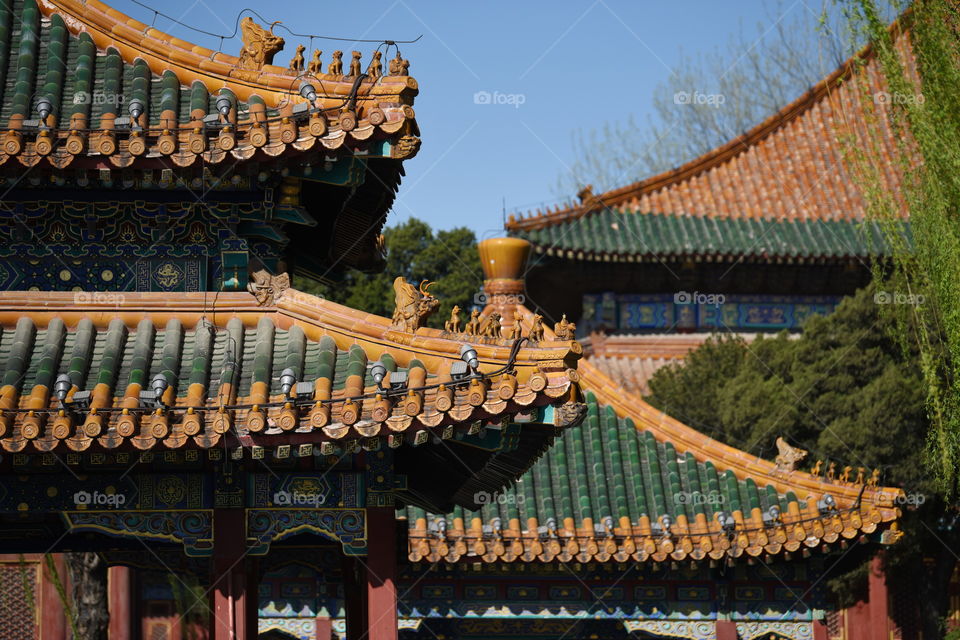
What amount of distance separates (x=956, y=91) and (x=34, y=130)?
889 cm

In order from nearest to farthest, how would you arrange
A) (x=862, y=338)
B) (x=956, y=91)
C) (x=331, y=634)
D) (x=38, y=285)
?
(x=38, y=285), (x=956, y=91), (x=331, y=634), (x=862, y=338)

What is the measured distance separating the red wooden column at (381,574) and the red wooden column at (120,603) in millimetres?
13177

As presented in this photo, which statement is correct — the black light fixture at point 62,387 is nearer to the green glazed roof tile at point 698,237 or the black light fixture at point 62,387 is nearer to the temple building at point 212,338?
the temple building at point 212,338

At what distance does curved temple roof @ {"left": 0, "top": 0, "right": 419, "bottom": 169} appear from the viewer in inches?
389

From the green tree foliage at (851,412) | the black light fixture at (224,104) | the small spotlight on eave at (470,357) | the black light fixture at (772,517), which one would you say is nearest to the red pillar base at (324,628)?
the black light fixture at (772,517)

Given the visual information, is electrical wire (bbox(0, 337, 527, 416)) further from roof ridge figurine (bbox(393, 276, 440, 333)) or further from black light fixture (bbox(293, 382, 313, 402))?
roof ridge figurine (bbox(393, 276, 440, 333))

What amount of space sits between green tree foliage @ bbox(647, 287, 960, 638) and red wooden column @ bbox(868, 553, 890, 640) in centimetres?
105

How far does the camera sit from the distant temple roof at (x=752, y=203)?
26016 mm

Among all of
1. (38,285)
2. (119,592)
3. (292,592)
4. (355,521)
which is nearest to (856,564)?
(292,592)

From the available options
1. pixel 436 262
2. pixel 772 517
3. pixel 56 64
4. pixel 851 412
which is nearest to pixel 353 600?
pixel 772 517

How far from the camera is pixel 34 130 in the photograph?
394 inches

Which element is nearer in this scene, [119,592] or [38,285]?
[38,285]

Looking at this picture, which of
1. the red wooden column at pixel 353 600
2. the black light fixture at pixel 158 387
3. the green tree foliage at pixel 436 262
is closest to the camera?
the black light fixture at pixel 158 387

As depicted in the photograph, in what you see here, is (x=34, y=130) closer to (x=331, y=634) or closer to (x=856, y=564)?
(x=331, y=634)
